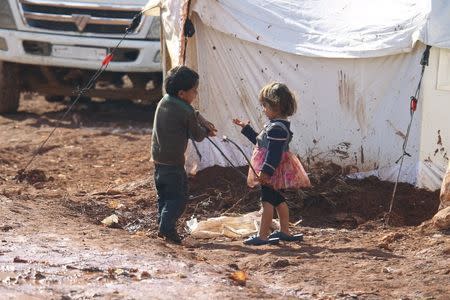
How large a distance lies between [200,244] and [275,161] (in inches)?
35.7

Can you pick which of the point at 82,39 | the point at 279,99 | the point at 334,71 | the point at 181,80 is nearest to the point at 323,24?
the point at 334,71

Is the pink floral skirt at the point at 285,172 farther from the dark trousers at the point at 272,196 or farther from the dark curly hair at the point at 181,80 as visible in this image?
the dark curly hair at the point at 181,80

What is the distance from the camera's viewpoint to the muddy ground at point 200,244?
675 centimetres

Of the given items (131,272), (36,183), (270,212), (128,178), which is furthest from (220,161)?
(131,272)

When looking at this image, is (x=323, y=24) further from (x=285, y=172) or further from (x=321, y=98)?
(x=285, y=172)

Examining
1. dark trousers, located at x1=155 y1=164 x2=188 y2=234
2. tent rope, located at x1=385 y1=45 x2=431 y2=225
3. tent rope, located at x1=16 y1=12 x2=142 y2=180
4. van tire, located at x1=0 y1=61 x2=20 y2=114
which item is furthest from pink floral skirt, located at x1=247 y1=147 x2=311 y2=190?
van tire, located at x1=0 y1=61 x2=20 y2=114

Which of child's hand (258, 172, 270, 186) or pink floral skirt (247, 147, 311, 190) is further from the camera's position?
pink floral skirt (247, 147, 311, 190)

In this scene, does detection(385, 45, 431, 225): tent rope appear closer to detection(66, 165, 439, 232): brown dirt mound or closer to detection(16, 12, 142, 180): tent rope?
detection(66, 165, 439, 232): brown dirt mound

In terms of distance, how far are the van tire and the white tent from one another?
470cm

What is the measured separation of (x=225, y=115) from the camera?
10.6m

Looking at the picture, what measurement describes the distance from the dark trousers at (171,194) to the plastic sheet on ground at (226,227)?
0.47 meters

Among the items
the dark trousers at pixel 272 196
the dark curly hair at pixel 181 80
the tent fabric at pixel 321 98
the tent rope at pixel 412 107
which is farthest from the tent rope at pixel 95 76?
the dark trousers at pixel 272 196

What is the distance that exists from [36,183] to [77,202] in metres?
1.43

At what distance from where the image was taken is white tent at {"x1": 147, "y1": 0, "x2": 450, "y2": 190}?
932cm
